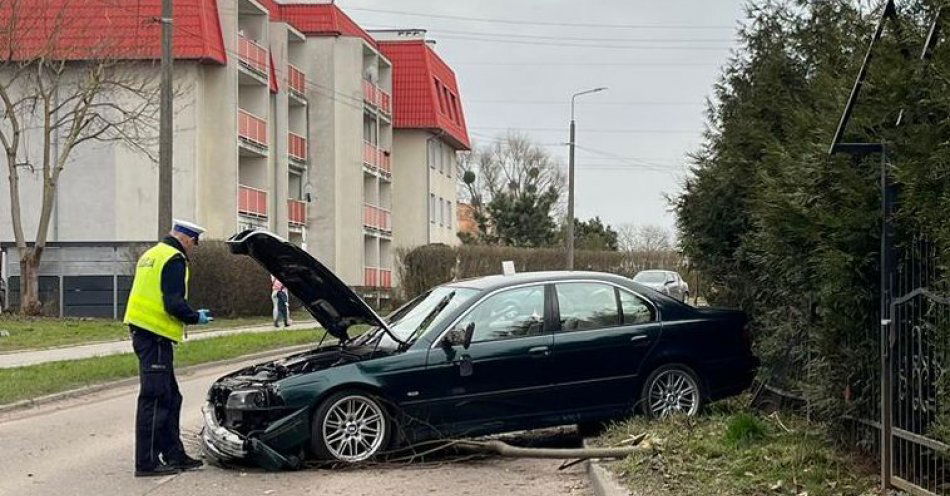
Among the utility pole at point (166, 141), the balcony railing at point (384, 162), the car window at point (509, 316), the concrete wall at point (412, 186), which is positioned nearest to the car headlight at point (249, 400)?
the car window at point (509, 316)

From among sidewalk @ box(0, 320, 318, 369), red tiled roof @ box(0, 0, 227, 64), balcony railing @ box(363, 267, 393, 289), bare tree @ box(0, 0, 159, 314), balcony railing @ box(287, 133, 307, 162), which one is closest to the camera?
sidewalk @ box(0, 320, 318, 369)

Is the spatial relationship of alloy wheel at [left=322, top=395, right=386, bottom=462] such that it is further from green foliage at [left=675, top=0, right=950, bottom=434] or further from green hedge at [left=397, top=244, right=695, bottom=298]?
green hedge at [left=397, top=244, right=695, bottom=298]

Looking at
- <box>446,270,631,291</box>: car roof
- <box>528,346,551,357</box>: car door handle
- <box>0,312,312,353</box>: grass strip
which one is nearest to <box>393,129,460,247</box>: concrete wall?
<box>0,312,312,353</box>: grass strip

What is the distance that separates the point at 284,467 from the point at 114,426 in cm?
400

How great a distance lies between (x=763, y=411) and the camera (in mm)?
10391

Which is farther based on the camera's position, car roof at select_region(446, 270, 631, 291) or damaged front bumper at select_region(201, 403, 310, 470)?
car roof at select_region(446, 270, 631, 291)

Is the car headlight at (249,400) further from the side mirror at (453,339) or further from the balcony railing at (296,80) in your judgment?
→ the balcony railing at (296,80)

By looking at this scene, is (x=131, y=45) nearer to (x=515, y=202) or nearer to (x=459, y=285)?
(x=459, y=285)

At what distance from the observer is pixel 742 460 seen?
7938mm

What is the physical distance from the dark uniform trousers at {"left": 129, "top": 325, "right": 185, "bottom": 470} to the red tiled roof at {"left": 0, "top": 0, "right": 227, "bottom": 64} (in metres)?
24.5

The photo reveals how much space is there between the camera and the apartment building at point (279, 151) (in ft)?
127

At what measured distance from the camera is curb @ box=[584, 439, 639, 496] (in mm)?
7545

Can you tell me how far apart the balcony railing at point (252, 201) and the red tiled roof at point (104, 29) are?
4.76 metres

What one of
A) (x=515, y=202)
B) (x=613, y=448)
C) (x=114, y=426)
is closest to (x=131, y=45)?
(x=114, y=426)
